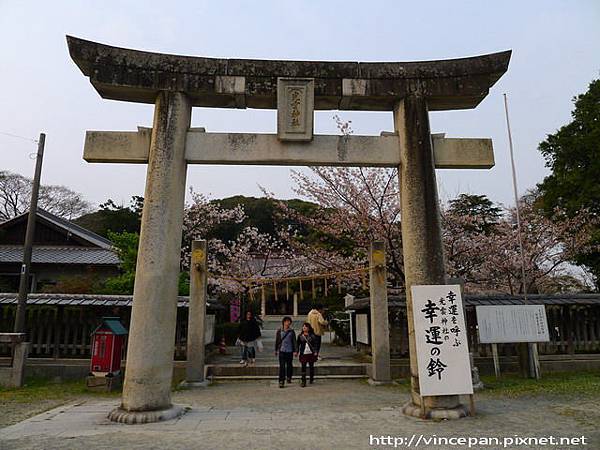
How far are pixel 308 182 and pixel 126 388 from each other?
12.4m

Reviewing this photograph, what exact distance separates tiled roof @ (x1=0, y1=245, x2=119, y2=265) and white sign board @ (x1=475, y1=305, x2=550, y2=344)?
1915cm

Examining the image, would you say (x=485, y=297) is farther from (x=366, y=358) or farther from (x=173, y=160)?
(x=173, y=160)

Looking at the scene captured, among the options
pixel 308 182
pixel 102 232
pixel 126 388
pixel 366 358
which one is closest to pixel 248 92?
pixel 126 388

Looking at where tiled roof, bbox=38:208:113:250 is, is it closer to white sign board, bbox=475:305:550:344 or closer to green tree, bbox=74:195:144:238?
green tree, bbox=74:195:144:238

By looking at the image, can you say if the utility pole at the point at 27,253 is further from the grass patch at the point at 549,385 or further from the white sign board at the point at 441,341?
the grass patch at the point at 549,385

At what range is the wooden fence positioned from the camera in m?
11.2

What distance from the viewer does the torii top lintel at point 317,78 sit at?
7.19 m

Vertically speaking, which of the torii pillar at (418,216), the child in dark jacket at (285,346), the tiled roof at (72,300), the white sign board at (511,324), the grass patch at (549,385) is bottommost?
the grass patch at (549,385)

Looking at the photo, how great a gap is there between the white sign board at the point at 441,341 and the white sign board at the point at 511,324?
4.12m

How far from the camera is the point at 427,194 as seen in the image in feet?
22.8

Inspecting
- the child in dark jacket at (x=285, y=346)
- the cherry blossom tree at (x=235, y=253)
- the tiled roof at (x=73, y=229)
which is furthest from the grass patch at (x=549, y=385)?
the tiled roof at (x=73, y=229)

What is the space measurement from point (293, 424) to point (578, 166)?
2132cm

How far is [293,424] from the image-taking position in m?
6.02

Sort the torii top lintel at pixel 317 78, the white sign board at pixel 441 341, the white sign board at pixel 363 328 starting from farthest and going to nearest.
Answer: the white sign board at pixel 363 328 → the torii top lintel at pixel 317 78 → the white sign board at pixel 441 341
